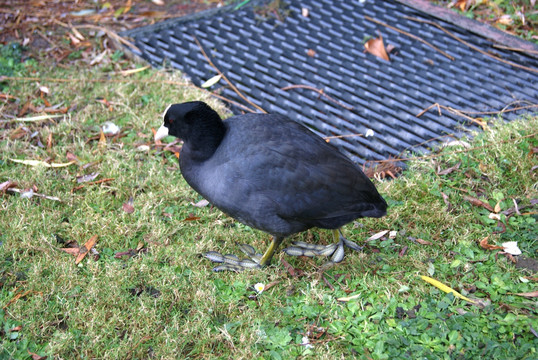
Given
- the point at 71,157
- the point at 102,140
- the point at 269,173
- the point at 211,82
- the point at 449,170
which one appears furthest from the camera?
the point at 211,82

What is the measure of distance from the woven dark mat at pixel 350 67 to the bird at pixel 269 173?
38.6 inches

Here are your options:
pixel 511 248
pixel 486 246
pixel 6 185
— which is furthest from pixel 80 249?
pixel 511 248

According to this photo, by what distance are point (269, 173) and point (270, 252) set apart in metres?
0.62

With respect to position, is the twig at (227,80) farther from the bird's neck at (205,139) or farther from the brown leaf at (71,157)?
the brown leaf at (71,157)

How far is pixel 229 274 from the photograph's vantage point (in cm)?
309

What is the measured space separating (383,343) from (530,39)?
3.54 metres

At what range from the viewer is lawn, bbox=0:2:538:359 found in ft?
8.68

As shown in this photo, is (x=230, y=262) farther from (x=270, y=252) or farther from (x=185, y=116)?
(x=185, y=116)

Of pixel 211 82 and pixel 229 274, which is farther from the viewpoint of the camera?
pixel 211 82

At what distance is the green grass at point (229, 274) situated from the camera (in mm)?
2637


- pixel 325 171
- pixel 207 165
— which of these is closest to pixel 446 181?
pixel 325 171

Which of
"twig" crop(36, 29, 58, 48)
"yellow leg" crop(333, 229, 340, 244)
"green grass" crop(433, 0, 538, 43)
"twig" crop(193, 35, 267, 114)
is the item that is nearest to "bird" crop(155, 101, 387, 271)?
"yellow leg" crop(333, 229, 340, 244)

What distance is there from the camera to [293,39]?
4.73 m

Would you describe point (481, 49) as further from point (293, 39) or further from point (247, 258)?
point (247, 258)
